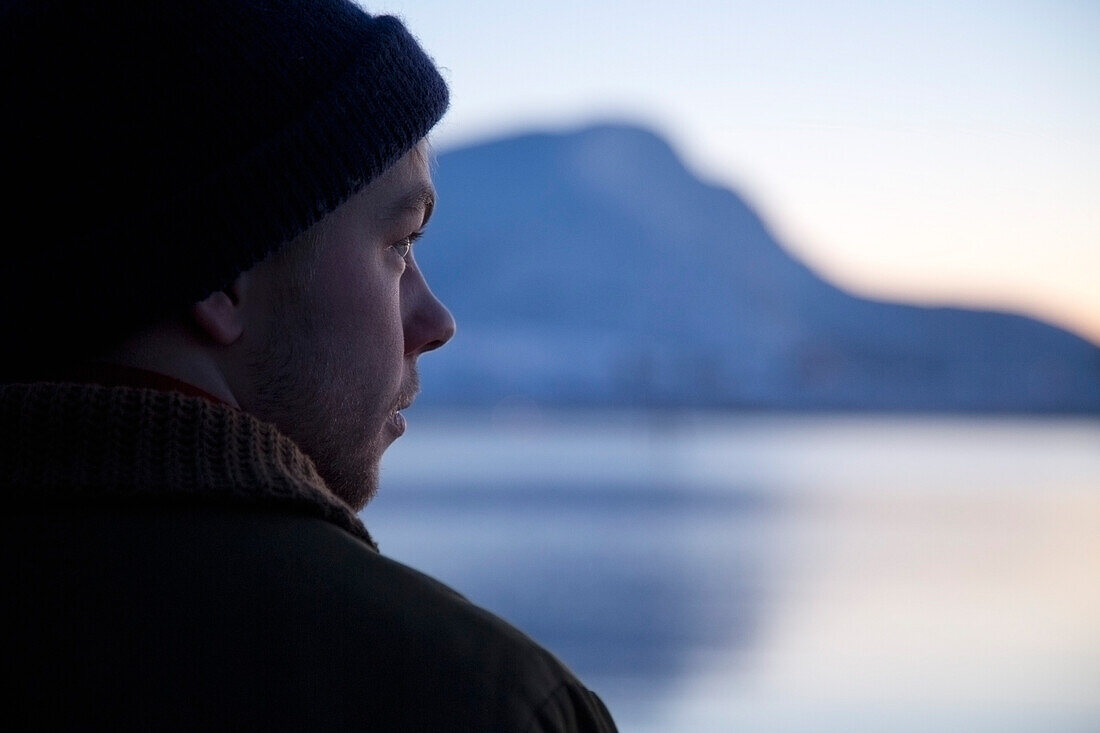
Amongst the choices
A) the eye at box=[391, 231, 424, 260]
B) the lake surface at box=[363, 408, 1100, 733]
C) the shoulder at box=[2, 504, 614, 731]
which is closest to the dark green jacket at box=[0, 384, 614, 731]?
the shoulder at box=[2, 504, 614, 731]

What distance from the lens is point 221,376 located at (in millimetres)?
805

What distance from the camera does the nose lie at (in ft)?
3.18

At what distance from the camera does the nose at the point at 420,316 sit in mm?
970

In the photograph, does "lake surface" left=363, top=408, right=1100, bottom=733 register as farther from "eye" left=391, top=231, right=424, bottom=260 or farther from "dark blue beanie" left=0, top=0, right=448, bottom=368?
"dark blue beanie" left=0, top=0, right=448, bottom=368

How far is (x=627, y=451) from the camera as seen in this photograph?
2222 centimetres

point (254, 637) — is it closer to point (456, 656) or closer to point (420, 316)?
point (456, 656)

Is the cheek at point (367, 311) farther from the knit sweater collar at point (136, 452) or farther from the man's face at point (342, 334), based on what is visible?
the knit sweater collar at point (136, 452)

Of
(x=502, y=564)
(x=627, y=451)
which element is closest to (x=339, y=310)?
(x=502, y=564)

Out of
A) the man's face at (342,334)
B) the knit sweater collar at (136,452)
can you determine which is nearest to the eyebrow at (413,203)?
the man's face at (342,334)

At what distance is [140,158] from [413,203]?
21cm

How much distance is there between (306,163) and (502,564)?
6.73m

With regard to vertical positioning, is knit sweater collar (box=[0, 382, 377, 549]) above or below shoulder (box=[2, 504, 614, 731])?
above

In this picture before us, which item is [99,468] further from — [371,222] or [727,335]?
[727,335]

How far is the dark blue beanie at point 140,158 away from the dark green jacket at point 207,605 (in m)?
0.11
